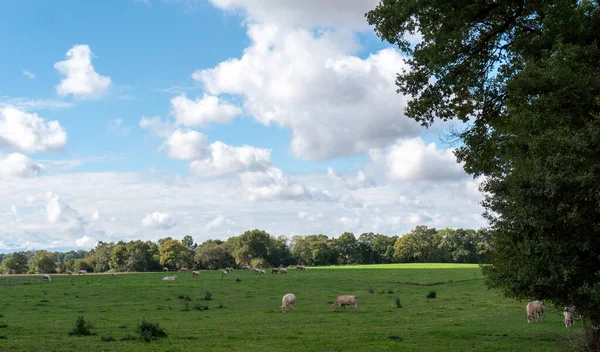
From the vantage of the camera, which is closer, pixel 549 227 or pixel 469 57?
pixel 549 227

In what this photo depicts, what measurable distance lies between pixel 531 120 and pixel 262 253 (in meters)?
147

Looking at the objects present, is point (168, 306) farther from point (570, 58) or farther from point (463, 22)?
point (570, 58)

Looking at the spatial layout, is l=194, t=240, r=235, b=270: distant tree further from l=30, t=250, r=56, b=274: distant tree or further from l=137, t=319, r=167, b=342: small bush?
l=137, t=319, r=167, b=342: small bush

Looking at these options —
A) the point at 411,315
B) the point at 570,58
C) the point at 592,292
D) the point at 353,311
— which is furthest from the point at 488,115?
the point at 353,311

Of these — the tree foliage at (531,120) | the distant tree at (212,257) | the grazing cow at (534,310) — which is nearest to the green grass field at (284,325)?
the grazing cow at (534,310)

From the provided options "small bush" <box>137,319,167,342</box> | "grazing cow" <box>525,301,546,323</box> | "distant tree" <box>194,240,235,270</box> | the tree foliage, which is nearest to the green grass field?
"small bush" <box>137,319,167,342</box>

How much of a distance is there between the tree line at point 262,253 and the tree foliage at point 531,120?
364ft

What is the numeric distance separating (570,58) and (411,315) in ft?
75.7

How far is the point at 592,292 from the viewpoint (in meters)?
11.2

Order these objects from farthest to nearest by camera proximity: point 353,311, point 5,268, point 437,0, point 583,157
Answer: point 5,268, point 353,311, point 437,0, point 583,157

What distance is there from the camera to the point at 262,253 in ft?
512

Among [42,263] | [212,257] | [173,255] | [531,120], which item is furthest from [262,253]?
[531,120]

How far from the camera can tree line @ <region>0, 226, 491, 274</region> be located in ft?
445

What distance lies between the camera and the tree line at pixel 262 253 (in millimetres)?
135625
